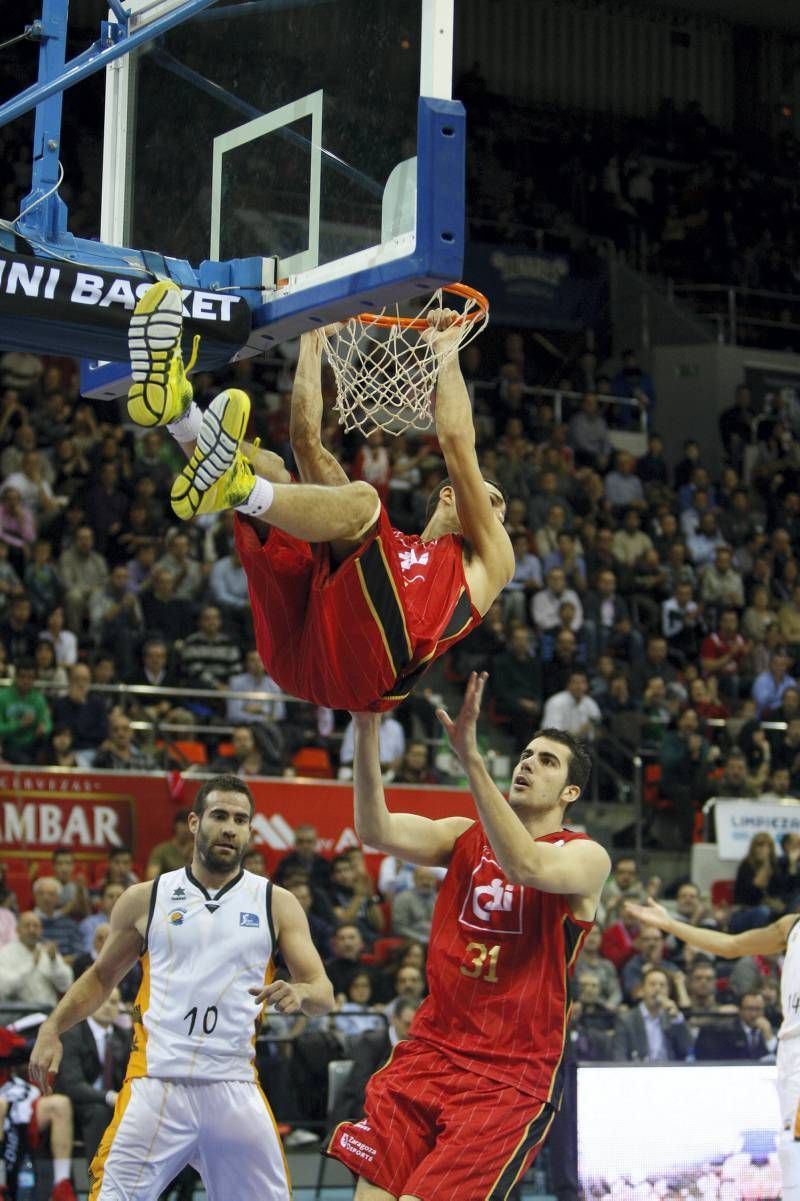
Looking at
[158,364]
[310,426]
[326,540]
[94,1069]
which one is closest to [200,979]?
[310,426]

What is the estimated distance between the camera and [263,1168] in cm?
675

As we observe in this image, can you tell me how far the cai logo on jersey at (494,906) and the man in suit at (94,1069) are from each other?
4.24 metres

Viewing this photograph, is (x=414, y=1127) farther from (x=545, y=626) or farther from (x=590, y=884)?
(x=545, y=626)

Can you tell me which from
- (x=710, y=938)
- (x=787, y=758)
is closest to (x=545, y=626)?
(x=787, y=758)

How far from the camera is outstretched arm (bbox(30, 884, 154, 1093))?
22.3 ft

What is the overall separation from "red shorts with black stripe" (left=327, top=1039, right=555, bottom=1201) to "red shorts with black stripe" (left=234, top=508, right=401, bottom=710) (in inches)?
50.8

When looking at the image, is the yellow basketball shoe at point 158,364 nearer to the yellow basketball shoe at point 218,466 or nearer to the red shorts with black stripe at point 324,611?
the yellow basketball shoe at point 218,466

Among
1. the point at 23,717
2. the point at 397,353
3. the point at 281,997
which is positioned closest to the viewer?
the point at 281,997

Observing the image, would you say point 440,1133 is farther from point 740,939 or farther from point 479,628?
point 479,628

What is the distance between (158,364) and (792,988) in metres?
3.92

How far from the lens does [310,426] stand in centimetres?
631

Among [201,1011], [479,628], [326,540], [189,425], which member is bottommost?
[201,1011]

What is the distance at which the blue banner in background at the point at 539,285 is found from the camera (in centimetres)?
2128

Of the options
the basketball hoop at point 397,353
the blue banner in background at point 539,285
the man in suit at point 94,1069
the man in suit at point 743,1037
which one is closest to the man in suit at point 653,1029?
the man in suit at point 743,1037
